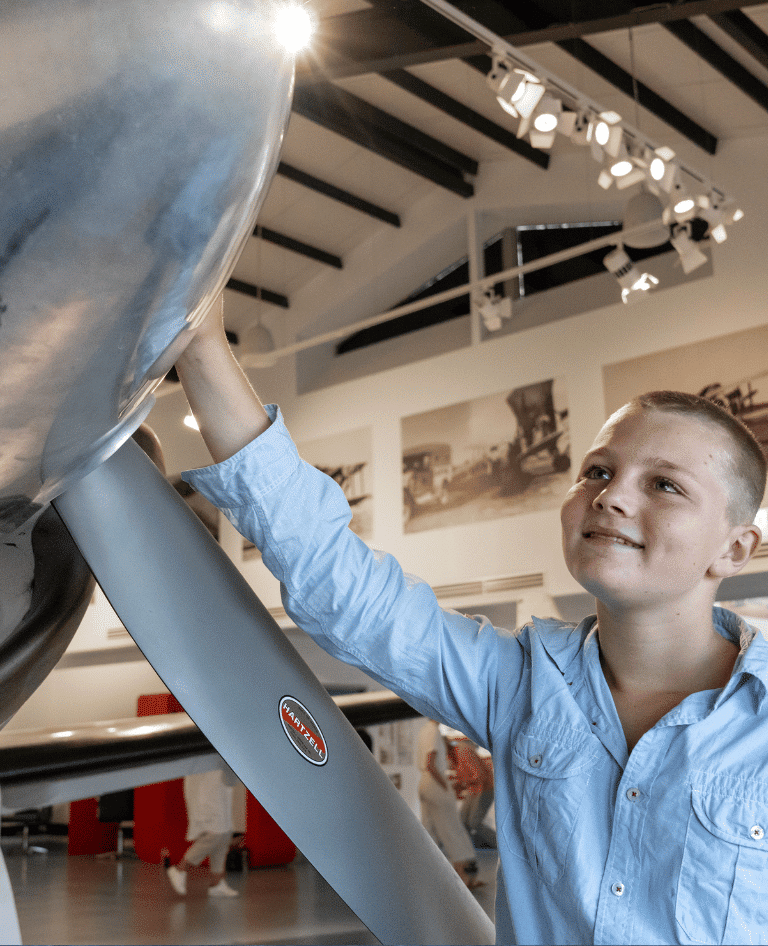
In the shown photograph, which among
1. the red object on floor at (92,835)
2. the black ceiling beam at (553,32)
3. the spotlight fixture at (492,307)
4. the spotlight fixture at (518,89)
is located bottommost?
the red object on floor at (92,835)

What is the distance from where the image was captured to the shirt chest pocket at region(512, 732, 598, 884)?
3.99ft

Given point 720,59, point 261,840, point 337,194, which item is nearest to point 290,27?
point 720,59

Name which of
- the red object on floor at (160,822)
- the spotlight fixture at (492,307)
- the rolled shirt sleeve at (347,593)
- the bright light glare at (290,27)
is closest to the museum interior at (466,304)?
the spotlight fixture at (492,307)

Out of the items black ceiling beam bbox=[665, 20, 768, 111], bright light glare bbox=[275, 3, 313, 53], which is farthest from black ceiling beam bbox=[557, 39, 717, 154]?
bright light glare bbox=[275, 3, 313, 53]

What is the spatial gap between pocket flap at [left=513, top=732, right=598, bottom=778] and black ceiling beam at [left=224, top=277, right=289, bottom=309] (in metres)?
14.8

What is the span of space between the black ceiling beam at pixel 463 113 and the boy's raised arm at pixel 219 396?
37.5 feet

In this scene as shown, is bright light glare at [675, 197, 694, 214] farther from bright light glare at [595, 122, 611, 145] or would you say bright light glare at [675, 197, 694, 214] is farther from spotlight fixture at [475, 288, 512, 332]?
spotlight fixture at [475, 288, 512, 332]

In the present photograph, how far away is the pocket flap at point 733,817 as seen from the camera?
43.6 inches

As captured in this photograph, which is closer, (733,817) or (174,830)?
(733,817)

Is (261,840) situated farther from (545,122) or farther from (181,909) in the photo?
(545,122)

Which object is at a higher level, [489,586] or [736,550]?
[736,550]

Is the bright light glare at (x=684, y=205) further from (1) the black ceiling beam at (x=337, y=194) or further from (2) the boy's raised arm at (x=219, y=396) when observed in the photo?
(2) the boy's raised arm at (x=219, y=396)

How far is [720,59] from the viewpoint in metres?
10.2

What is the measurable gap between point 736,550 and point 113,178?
45.4 inches
